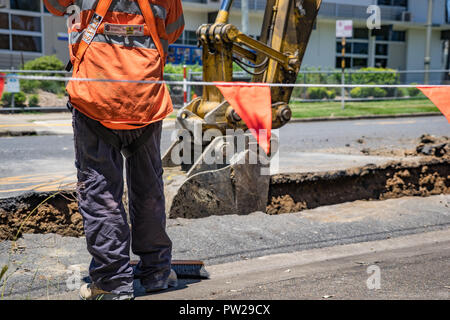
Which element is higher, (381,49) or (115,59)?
(381,49)

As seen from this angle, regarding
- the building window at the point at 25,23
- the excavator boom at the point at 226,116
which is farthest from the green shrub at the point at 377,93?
the excavator boom at the point at 226,116

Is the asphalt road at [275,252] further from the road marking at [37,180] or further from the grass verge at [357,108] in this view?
the grass verge at [357,108]

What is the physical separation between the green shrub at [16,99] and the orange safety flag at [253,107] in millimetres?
12094

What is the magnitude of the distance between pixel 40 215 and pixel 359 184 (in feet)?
11.7

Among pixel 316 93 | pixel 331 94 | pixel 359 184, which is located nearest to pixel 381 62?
pixel 331 94

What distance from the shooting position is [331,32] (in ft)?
118

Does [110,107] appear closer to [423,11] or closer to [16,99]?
[16,99]

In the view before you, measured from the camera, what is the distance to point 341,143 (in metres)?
11.9

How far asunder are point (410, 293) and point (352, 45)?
3378 cm

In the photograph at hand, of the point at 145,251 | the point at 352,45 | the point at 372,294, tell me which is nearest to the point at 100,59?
the point at 145,251

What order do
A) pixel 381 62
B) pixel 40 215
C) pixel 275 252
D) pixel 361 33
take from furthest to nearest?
pixel 381 62
pixel 361 33
pixel 40 215
pixel 275 252

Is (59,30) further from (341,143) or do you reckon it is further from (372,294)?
(372,294)

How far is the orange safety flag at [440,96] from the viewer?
511 centimetres

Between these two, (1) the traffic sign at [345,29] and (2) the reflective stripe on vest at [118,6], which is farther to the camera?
(1) the traffic sign at [345,29]
